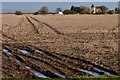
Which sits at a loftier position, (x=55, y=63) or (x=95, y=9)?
(x=95, y=9)

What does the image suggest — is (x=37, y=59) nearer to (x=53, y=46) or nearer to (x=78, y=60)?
(x=78, y=60)

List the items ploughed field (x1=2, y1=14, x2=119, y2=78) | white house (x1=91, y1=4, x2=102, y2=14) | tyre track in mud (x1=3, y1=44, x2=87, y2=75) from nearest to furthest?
ploughed field (x1=2, y1=14, x2=119, y2=78)
tyre track in mud (x1=3, y1=44, x2=87, y2=75)
white house (x1=91, y1=4, x2=102, y2=14)

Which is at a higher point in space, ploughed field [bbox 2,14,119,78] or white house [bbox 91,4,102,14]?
white house [bbox 91,4,102,14]

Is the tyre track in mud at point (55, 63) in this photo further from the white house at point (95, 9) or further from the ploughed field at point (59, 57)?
the white house at point (95, 9)

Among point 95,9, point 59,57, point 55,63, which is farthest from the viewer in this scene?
point 95,9

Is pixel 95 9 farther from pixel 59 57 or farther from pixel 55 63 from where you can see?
pixel 55 63

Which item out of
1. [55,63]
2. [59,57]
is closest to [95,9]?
[59,57]

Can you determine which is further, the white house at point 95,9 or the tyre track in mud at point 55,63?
the white house at point 95,9

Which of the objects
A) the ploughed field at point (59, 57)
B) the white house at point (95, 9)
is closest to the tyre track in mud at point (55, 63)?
the ploughed field at point (59, 57)

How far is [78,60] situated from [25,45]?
6.72 metres

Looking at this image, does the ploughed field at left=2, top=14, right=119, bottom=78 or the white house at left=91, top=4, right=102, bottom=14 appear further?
the white house at left=91, top=4, right=102, bottom=14

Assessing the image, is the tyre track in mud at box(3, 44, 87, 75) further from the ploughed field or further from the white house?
the white house

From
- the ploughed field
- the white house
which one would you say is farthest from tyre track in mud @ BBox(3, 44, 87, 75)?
the white house

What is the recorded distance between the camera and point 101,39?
28141 mm
